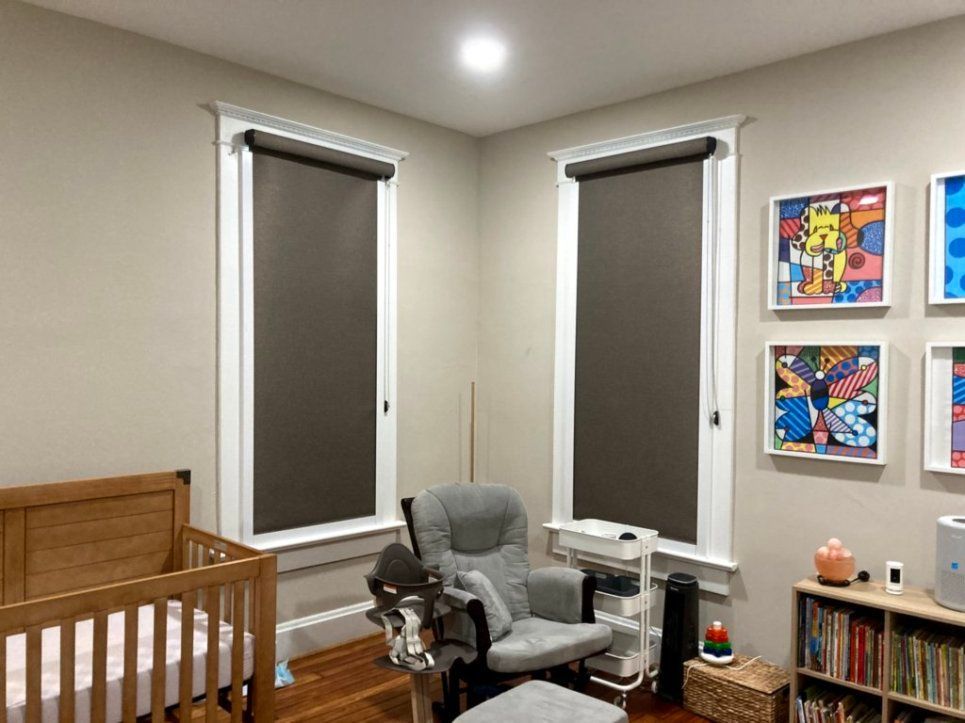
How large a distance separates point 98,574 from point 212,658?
0.78 metres

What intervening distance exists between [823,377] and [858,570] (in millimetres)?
803

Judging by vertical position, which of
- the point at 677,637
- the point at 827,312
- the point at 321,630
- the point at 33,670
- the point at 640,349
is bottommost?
the point at 321,630

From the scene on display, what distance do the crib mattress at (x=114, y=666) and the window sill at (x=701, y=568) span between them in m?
1.95

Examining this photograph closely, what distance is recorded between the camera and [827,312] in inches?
127

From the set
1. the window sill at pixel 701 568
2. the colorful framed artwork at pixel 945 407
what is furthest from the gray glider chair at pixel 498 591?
the colorful framed artwork at pixel 945 407

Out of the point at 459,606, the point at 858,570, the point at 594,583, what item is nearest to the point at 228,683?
the point at 459,606

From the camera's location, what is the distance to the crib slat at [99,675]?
7.48 ft

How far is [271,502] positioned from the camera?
3.66 meters

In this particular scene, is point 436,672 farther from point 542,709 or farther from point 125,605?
point 125,605

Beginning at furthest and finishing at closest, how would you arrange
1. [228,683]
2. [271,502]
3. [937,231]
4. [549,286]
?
[549,286] < [271,502] < [937,231] < [228,683]

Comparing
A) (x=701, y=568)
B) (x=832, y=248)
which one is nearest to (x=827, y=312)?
(x=832, y=248)

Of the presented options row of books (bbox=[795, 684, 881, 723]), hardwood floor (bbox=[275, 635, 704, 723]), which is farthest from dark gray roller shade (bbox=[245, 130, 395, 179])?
row of books (bbox=[795, 684, 881, 723])

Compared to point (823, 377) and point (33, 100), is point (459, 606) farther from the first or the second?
point (33, 100)

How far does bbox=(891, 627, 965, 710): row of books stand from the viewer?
2656 millimetres
